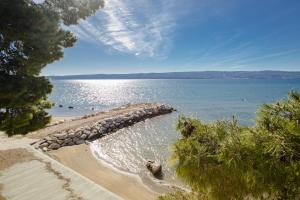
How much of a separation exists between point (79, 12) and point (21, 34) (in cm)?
301

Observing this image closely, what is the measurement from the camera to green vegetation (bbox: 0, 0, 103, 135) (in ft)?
35.3

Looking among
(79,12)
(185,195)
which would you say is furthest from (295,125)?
(79,12)

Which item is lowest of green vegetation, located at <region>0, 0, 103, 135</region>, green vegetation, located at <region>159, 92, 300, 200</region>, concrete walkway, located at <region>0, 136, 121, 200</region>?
concrete walkway, located at <region>0, 136, 121, 200</region>

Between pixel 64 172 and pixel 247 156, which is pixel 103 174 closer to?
pixel 64 172

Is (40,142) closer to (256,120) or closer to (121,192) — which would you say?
(121,192)

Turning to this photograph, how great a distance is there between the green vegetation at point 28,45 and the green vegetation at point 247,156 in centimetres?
760

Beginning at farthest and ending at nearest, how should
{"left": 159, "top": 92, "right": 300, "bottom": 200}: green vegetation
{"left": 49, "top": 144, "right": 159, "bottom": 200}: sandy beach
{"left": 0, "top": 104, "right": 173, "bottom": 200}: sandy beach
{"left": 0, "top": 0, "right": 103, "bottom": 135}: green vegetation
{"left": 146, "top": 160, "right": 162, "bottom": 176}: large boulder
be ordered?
{"left": 146, "top": 160, "right": 162, "bottom": 176}: large boulder, {"left": 49, "top": 144, "right": 159, "bottom": 200}: sandy beach, {"left": 0, "top": 104, "right": 173, "bottom": 200}: sandy beach, {"left": 0, "top": 0, "right": 103, "bottom": 135}: green vegetation, {"left": 159, "top": 92, "right": 300, "bottom": 200}: green vegetation

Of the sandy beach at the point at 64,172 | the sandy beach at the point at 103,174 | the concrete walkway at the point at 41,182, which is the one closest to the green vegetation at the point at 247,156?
the concrete walkway at the point at 41,182

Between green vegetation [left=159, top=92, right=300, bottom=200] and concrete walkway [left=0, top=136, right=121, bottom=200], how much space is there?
28.1 feet

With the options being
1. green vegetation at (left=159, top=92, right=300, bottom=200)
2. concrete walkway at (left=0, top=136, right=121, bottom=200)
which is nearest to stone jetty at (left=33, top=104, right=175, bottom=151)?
concrete walkway at (left=0, top=136, right=121, bottom=200)

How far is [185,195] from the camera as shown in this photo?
25.2 ft

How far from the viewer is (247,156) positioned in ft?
16.3

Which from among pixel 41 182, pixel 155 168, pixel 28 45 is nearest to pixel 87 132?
pixel 155 168

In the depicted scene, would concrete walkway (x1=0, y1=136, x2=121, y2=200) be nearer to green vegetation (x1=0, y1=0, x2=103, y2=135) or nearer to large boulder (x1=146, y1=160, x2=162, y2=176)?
green vegetation (x1=0, y1=0, x2=103, y2=135)
